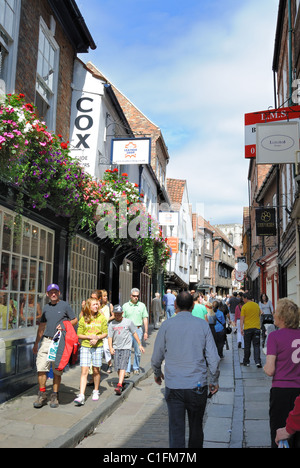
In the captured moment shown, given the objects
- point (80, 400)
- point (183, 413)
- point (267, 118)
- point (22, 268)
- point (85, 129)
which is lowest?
point (80, 400)

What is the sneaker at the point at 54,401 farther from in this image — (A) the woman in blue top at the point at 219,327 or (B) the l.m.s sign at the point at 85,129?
(A) the woman in blue top at the point at 219,327

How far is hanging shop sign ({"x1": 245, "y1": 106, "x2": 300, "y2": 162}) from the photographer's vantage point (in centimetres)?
1010

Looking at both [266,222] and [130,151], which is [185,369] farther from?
[266,222]

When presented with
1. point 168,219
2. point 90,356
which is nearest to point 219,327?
point 90,356

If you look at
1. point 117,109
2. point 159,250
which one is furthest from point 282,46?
point 159,250

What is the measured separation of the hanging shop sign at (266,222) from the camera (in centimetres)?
1777

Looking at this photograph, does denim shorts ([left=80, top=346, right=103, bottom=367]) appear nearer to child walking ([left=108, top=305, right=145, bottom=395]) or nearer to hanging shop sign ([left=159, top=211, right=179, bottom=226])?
child walking ([left=108, top=305, right=145, bottom=395])

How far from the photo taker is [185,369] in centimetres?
415

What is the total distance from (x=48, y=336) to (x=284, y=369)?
3.76m

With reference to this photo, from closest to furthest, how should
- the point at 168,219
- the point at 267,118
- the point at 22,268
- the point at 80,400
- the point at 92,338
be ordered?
1. the point at 80,400
2. the point at 92,338
3. the point at 22,268
4. the point at 267,118
5. the point at 168,219

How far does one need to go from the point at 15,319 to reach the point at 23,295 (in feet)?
1.61

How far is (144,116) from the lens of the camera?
26.0 meters

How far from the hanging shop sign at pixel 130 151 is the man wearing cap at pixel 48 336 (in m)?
6.16

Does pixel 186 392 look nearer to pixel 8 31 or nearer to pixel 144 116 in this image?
pixel 8 31
